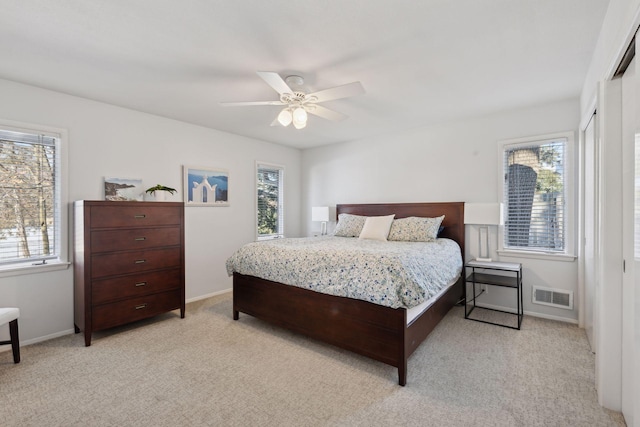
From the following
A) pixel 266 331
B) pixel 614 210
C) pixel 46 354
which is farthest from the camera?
pixel 266 331

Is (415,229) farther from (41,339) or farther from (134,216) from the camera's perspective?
(41,339)

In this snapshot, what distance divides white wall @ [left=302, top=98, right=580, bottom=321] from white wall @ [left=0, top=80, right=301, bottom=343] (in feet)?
3.90

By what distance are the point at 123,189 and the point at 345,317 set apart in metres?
2.95

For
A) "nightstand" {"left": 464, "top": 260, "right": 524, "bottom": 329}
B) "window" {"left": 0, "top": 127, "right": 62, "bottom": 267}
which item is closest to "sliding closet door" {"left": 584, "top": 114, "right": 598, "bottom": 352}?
"nightstand" {"left": 464, "top": 260, "right": 524, "bottom": 329}

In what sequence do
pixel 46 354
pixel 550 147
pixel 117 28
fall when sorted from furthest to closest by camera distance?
pixel 550 147
pixel 46 354
pixel 117 28

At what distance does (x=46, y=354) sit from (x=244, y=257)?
1887 mm

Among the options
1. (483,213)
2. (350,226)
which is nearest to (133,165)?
(350,226)

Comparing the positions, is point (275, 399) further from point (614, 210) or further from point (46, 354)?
point (614, 210)

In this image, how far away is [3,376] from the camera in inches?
88.5

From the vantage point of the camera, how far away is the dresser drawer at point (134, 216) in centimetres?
283

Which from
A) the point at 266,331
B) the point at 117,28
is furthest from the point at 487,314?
the point at 117,28

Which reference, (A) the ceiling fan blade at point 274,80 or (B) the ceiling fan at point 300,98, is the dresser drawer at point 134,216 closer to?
(B) the ceiling fan at point 300,98

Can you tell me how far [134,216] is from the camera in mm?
3059

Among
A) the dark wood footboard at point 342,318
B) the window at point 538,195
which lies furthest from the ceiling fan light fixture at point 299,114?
the window at point 538,195
